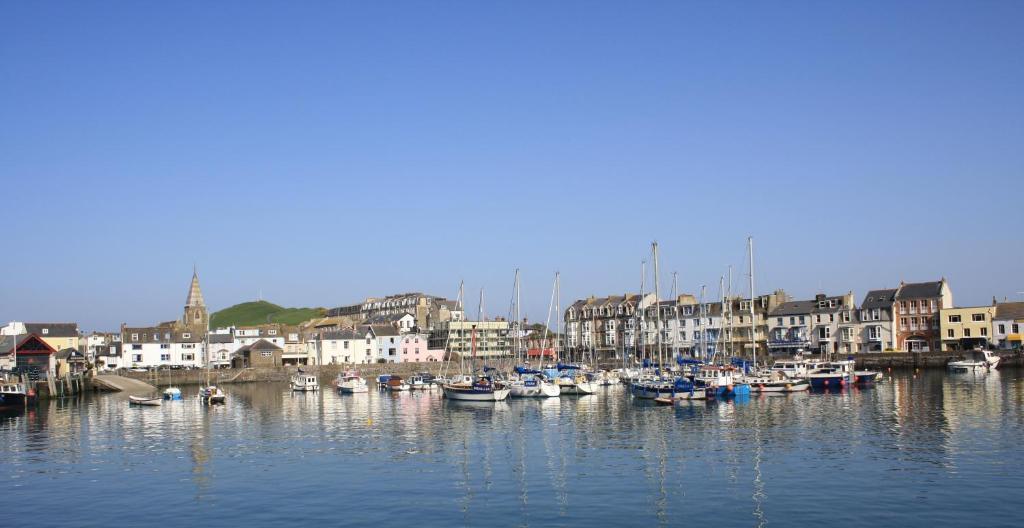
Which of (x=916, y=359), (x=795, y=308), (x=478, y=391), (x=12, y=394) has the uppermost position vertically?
(x=795, y=308)

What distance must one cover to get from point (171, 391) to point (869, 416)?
6888cm

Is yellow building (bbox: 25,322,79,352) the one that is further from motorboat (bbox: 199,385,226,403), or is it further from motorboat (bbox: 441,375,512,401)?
motorboat (bbox: 441,375,512,401)

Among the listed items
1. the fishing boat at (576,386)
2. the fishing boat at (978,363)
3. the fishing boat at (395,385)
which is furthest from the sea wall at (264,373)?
the fishing boat at (978,363)

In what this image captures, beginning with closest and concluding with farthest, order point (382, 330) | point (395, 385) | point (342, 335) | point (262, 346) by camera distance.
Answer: point (395, 385) < point (262, 346) < point (342, 335) < point (382, 330)

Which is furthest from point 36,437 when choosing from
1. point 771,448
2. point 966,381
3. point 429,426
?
point 966,381

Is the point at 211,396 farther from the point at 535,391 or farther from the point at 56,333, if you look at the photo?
the point at 56,333

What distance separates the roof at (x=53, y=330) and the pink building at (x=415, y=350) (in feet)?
175

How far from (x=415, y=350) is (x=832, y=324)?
240ft

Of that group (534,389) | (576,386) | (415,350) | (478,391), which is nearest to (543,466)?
(478,391)

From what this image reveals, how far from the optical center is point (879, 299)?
12562cm

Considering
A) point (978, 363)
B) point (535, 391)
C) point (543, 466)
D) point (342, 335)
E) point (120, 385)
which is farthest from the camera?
point (342, 335)

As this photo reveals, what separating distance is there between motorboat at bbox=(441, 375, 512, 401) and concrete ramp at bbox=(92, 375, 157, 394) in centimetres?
4372

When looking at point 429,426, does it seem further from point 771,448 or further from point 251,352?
point 251,352

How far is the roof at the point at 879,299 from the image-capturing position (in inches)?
4902
